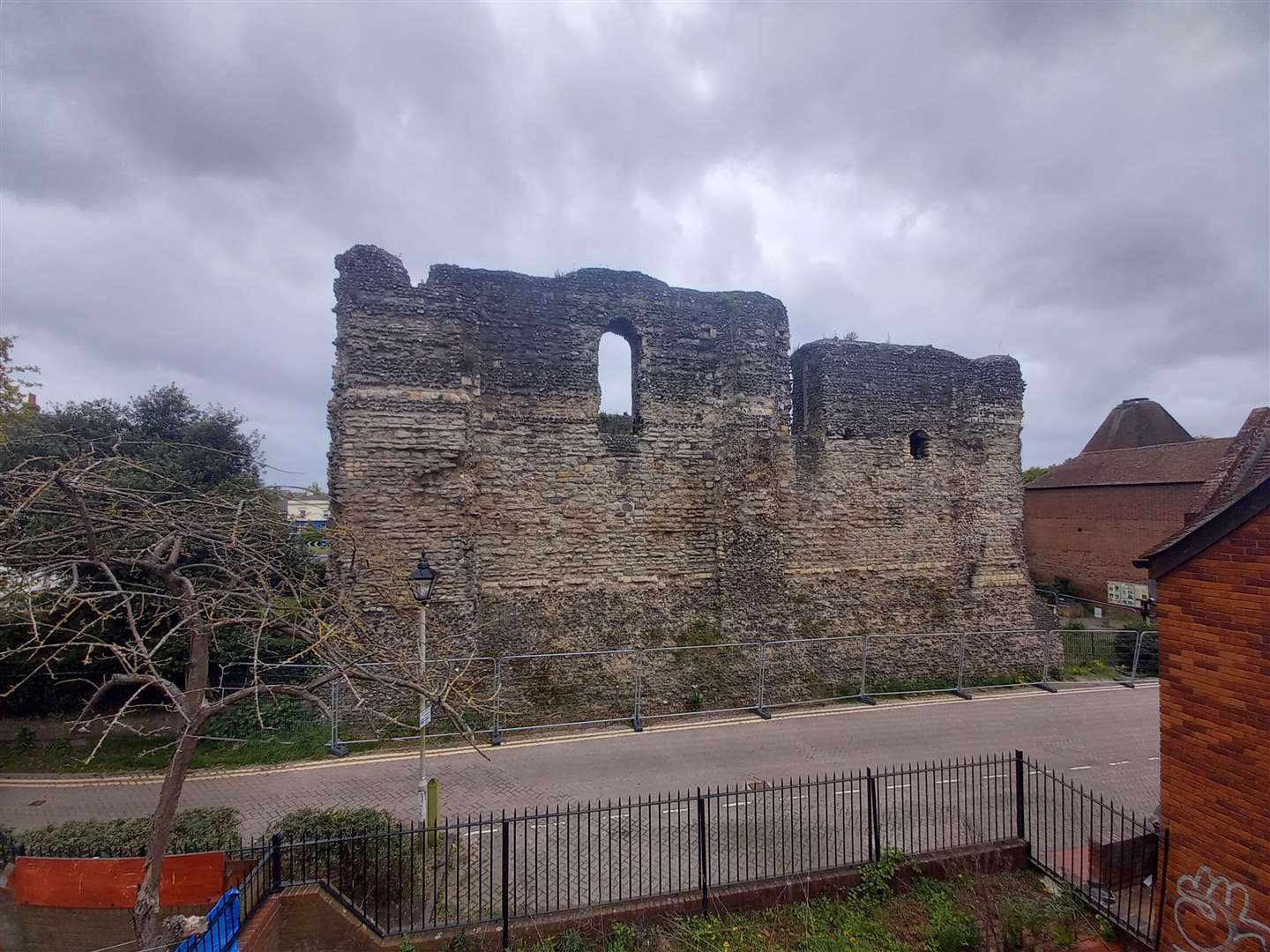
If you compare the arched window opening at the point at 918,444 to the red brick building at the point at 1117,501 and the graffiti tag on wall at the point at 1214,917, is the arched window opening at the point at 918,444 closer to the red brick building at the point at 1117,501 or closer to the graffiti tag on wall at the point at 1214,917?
the graffiti tag on wall at the point at 1214,917

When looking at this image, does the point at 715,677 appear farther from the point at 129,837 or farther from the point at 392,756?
the point at 129,837

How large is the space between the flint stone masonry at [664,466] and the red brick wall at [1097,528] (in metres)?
14.0

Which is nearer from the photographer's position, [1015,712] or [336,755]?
[336,755]

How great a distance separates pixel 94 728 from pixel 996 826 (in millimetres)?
14396

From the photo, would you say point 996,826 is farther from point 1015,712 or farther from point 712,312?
point 712,312

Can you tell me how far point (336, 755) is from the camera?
993 centimetres

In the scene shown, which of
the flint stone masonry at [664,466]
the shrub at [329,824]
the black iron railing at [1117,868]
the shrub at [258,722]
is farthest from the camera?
the flint stone masonry at [664,466]

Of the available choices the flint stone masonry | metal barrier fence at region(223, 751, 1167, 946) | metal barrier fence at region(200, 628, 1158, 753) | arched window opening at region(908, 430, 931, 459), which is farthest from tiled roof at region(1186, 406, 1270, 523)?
arched window opening at region(908, 430, 931, 459)

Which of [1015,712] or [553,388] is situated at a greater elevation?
[553,388]

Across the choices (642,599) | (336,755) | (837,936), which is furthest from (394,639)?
(837,936)

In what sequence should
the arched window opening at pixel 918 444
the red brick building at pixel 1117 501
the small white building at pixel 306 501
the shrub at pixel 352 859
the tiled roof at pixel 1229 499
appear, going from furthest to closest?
the red brick building at pixel 1117 501
the arched window opening at pixel 918 444
the small white building at pixel 306 501
the shrub at pixel 352 859
the tiled roof at pixel 1229 499

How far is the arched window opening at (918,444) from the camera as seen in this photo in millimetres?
14836

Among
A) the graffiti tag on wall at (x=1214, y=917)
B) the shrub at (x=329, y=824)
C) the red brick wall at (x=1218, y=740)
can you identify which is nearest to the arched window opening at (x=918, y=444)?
the red brick wall at (x=1218, y=740)

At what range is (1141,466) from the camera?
26359 millimetres
